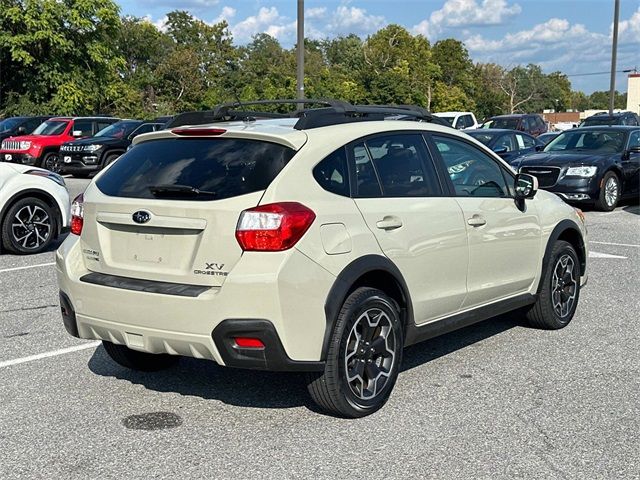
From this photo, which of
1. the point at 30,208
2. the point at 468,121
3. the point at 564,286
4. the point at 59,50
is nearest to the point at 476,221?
the point at 564,286

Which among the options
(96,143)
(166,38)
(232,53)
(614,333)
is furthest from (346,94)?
(614,333)

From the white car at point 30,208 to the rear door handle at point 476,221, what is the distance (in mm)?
6483

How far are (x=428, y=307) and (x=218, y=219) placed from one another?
1529 mm

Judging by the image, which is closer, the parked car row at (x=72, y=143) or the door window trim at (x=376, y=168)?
the door window trim at (x=376, y=168)

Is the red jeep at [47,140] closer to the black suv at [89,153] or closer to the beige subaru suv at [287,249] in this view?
the black suv at [89,153]

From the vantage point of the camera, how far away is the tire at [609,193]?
47.8ft

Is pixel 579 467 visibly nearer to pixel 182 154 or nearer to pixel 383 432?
pixel 383 432

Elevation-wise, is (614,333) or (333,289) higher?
(333,289)

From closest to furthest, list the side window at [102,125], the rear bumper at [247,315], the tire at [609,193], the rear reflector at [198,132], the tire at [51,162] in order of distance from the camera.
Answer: the rear bumper at [247,315]
the rear reflector at [198,132]
the tire at [609,193]
the tire at [51,162]
the side window at [102,125]

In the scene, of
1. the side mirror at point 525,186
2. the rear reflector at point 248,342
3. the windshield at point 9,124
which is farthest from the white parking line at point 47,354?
the windshield at point 9,124

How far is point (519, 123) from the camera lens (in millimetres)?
27875

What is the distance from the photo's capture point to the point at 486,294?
550cm

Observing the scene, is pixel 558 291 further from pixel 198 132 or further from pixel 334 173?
pixel 198 132

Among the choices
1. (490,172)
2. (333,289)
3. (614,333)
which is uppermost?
(490,172)
